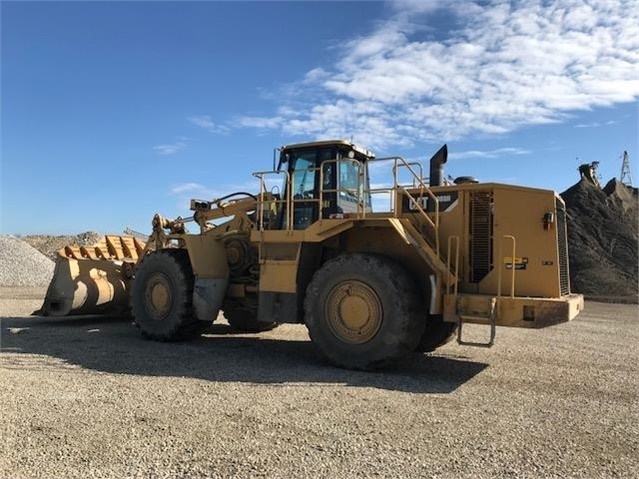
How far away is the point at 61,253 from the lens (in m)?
12.2

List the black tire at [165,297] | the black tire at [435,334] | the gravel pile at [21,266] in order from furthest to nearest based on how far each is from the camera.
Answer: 1. the gravel pile at [21,266]
2. the black tire at [165,297]
3. the black tire at [435,334]

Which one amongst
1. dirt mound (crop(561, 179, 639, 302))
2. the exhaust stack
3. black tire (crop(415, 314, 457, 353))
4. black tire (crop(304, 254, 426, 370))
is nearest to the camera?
black tire (crop(304, 254, 426, 370))

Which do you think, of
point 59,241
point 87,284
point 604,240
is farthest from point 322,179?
point 59,241

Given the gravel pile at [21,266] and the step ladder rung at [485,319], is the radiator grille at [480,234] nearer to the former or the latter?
the step ladder rung at [485,319]

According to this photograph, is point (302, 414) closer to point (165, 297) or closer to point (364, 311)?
point (364, 311)

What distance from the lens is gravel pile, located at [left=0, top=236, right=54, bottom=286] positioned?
24484mm

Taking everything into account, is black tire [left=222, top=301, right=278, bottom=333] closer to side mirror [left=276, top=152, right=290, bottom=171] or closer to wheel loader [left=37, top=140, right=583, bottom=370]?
wheel loader [left=37, top=140, right=583, bottom=370]

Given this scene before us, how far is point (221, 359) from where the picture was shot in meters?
8.32

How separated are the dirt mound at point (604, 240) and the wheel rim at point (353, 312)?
18.9 m

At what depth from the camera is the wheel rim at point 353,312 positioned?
7562 mm

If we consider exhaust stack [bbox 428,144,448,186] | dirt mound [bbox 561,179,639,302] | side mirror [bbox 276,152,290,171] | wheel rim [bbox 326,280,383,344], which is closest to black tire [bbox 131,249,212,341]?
side mirror [bbox 276,152,290,171]

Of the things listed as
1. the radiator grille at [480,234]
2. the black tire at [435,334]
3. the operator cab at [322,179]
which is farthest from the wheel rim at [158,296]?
the radiator grille at [480,234]

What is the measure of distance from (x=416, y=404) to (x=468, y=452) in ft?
4.56

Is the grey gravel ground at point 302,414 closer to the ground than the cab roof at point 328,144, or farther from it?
closer to the ground
